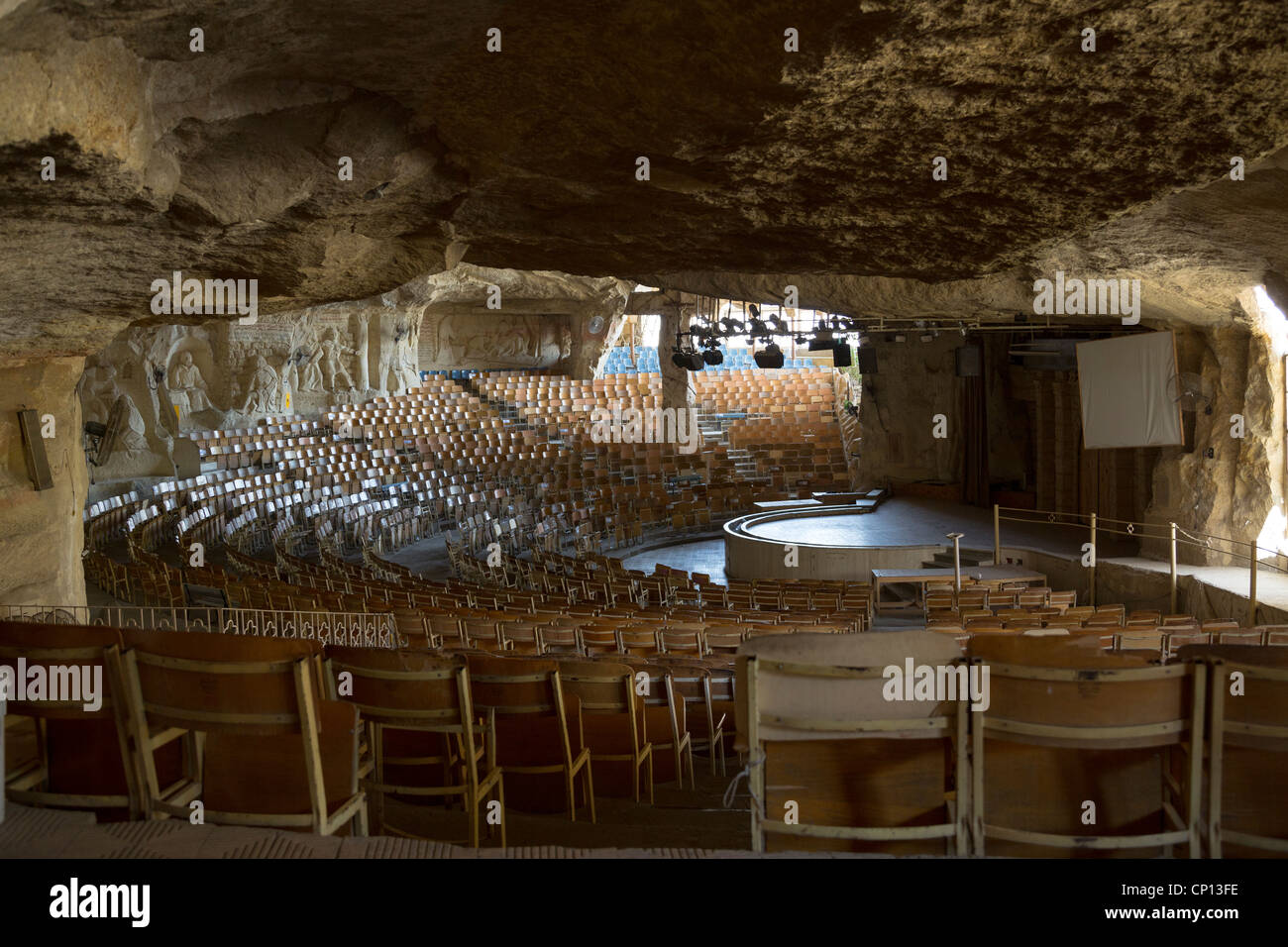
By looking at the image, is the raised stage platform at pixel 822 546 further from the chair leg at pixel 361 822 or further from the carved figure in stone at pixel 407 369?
the carved figure in stone at pixel 407 369

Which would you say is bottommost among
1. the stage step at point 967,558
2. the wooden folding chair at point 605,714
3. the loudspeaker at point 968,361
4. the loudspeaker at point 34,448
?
the stage step at point 967,558

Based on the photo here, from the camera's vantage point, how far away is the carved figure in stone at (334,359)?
2630 centimetres

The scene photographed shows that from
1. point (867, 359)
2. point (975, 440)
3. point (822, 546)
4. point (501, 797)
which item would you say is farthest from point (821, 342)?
point (501, 797)

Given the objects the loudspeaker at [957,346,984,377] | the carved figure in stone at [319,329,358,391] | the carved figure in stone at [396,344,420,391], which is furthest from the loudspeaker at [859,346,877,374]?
the carved figure in stone at [319,329,358,391]

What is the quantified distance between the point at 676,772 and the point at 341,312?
22.9m

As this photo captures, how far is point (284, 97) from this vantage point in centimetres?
402

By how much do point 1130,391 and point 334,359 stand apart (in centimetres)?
2039

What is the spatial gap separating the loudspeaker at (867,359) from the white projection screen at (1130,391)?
6.79 meters

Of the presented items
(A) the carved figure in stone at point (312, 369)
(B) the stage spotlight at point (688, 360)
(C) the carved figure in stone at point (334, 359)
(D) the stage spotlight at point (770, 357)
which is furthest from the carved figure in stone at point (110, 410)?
(D) the stage spotlight at point (770, 357)

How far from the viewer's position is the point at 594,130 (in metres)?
4.19

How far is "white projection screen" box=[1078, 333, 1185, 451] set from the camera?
12.9 m

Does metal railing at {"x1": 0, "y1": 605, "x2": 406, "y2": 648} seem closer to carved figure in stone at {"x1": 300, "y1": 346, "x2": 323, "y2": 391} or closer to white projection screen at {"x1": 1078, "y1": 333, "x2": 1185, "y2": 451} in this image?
white projection screen at {"x1": 1078, "y1": 333, "x2": 1185, "y2": 451}

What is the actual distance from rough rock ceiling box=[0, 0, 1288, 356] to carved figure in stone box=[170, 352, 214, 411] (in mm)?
17258
